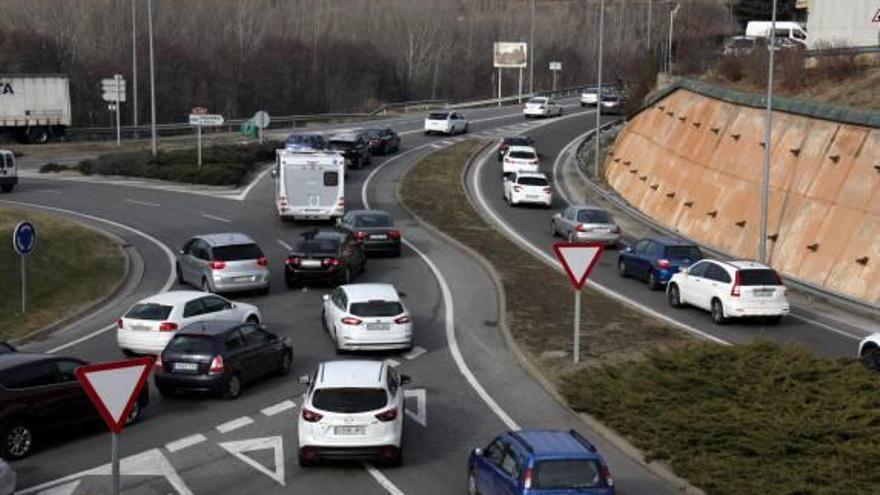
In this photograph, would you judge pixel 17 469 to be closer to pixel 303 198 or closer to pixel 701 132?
pixel 303 198

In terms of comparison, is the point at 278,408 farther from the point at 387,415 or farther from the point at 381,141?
the point at 381,141

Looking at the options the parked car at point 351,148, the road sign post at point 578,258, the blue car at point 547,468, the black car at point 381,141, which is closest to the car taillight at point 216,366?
the road sign post at point 578,258

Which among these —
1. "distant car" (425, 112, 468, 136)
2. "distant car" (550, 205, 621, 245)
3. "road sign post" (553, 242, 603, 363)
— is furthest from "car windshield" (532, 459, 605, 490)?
"distant car" (425, 112, 468, 136)

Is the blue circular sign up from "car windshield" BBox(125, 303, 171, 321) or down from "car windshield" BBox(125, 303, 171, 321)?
up

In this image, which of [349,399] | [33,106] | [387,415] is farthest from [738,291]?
[33,106]

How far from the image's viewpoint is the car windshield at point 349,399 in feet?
53.2

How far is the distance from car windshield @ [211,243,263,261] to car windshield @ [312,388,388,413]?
1408 centimetres

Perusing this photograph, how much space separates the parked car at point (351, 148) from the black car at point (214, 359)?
122 feet

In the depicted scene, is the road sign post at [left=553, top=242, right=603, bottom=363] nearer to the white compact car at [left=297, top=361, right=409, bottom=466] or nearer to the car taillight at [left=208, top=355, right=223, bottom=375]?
the white compact car at [left=297, top=361, right=409, bottom=466]

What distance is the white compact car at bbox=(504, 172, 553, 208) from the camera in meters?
48.6

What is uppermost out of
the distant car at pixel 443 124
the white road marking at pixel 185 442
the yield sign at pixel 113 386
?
the distant car at pixel 443 124

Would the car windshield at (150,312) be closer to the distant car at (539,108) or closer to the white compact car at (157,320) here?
the white compact car at (157,320)

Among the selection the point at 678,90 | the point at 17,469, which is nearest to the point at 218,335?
the point at 17,469

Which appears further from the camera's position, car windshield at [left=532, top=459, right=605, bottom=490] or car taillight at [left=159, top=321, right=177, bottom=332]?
car taillight at [left=159, top=321, right=177, bottom=332]
